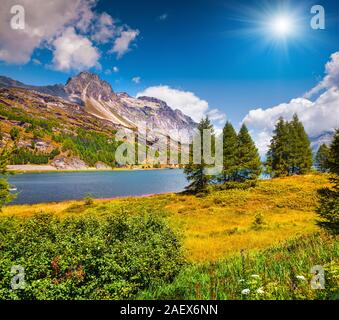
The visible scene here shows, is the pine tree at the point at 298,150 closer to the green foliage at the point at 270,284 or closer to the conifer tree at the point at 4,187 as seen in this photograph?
the green foliage at the point at 270,284

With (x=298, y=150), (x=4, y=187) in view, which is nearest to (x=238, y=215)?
(x=4, y=187)

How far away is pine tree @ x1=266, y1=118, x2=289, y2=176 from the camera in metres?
55.8

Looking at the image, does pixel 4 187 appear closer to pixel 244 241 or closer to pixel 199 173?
pixel 244 241

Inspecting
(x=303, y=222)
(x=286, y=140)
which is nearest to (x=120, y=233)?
(x=303, y=222)

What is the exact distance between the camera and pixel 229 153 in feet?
162

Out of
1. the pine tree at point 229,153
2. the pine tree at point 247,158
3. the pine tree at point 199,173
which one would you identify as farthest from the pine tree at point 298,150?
the pine tree at point 199,173

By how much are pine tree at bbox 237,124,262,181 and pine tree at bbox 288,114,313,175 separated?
10803 mm

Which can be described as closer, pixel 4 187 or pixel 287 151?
pixel 4 187

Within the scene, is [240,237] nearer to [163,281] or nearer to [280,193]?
[163,281]

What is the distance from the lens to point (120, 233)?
32.6ft

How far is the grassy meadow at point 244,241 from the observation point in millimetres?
5535

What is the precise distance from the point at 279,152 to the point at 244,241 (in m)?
43.0

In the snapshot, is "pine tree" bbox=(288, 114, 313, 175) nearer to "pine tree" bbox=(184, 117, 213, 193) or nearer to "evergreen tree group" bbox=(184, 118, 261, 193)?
"evergreen tree group" bbox=(184, 118, 261, 193)
